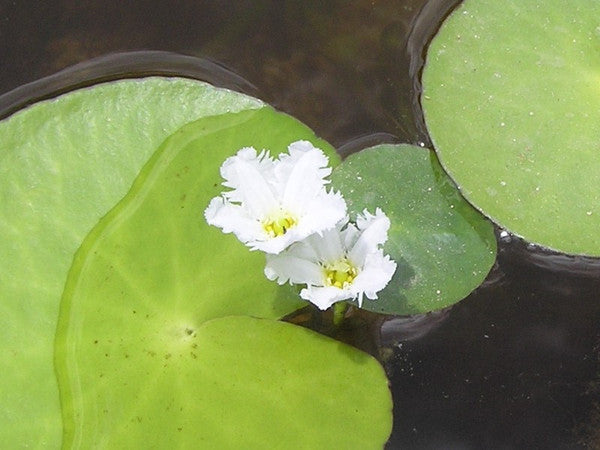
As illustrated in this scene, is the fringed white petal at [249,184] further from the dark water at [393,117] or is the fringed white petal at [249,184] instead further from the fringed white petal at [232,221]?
the dark water at [393,117]

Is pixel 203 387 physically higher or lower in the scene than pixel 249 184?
lower

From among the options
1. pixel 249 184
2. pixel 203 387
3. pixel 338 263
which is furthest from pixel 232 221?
pixel 203 387

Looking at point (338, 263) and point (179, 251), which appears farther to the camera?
point (179, 251)

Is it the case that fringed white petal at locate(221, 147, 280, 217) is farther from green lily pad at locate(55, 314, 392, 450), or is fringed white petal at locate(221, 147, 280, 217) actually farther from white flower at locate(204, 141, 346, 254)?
green lily pad at locate(55, 314, 392, 450)

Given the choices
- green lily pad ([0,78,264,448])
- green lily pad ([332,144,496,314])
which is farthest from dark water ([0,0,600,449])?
green lily pad ([0,78,264,448])

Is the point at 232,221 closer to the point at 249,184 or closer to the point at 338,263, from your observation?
the point at 249,184

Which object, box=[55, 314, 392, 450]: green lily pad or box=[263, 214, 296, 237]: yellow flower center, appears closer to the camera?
box=[263, 214, 296, 237]: yellow flower center

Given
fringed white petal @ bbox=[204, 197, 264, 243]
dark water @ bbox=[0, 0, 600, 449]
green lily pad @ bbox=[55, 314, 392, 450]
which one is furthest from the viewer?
dark water @ bbox=[0, 0, 600, 449]
